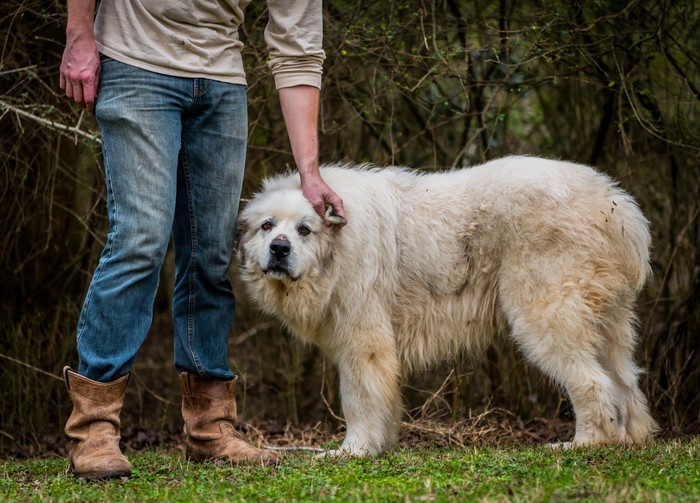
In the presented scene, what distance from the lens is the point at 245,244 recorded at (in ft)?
14.9

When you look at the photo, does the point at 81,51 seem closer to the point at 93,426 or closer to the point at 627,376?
the point at 93,426

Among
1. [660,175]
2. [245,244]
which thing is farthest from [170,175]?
[660,175]

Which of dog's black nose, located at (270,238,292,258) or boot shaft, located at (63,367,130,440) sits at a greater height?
dog's black nose, located at (270,238,292,258)

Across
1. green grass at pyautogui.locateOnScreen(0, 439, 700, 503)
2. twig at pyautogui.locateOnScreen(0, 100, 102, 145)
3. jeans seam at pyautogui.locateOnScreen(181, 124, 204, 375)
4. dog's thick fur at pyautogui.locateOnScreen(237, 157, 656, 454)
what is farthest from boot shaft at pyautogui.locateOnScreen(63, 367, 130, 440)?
twig at pyautogui.locateOnScreen(0, 100, 102, 145)

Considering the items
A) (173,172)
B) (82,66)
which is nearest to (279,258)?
(173,172)

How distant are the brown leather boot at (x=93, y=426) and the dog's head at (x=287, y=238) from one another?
1216 mm

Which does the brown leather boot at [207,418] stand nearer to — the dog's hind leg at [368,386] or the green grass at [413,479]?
the green grass at [413,479]

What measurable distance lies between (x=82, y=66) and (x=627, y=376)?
331 cm

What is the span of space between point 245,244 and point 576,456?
209 cm

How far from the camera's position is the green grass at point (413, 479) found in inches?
111

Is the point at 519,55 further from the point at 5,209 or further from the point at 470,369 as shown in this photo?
the point at 5,209

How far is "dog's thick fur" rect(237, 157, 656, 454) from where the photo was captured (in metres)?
4.32

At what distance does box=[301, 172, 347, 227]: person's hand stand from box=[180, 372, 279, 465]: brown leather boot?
1.03m

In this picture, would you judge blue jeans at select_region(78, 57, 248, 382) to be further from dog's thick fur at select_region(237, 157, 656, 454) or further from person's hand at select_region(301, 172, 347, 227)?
dog's thick fur at select_region(237, 157, 656, 454)
